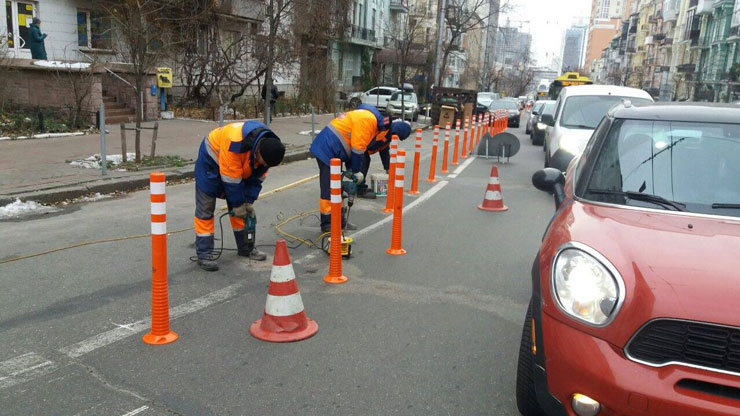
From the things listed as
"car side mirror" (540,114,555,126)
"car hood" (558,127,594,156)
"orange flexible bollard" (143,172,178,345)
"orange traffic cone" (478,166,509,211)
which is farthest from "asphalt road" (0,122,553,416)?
"car side mirror" (540,114,555,126)

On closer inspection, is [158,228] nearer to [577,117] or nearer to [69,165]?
[69,165]

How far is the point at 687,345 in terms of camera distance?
8.27 feet

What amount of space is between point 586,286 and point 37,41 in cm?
1970

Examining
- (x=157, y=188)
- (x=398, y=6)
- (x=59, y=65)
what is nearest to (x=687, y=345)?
(x=157, y=188)

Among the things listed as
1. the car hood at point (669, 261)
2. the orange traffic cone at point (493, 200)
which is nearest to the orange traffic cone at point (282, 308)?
the car hood at point (669, 261)

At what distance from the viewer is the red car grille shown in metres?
2.47

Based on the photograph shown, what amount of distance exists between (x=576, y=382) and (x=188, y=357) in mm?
2568

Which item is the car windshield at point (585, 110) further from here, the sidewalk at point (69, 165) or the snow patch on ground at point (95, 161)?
the snow patch on ground at point (95, 161)

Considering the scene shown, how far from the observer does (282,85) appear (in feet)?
115

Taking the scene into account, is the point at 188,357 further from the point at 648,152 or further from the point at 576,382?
the point at 648,152

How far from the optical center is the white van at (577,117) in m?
11.1

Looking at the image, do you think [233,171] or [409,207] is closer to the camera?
[233,171]

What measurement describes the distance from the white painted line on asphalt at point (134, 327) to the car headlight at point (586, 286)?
309 centimetres

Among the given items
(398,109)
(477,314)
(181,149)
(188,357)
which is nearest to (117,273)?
(188,357)
